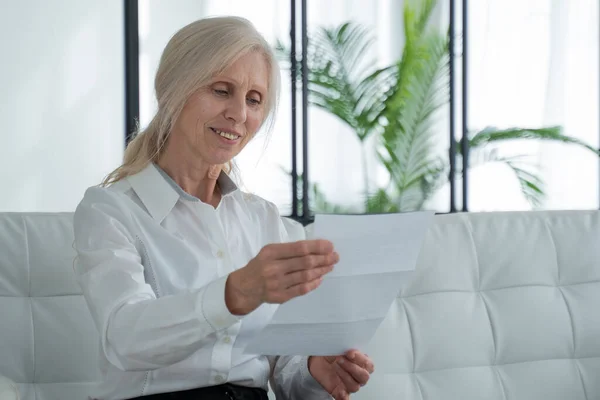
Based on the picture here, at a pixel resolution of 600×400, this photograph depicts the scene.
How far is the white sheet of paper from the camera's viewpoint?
0.95m

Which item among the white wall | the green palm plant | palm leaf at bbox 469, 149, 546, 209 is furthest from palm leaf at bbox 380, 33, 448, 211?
the white wall

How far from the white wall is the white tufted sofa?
0.63m

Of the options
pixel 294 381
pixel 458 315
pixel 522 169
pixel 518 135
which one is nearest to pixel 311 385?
pixel 294 381

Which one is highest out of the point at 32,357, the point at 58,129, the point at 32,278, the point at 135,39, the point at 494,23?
the point at 494,23

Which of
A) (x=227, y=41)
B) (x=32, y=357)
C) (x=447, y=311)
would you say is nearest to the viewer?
(x=227, y=41)

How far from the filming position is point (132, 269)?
111 centimetres

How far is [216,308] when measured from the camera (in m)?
0.93

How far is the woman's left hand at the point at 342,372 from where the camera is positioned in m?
1.19

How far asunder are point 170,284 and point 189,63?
40 centimetres

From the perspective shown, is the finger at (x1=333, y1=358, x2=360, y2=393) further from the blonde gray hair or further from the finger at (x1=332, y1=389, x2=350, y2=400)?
the blonde gray hair

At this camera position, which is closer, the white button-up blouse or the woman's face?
the white button-up blouse

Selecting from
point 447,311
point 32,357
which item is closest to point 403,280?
point 447,311

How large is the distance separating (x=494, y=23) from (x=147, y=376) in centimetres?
430

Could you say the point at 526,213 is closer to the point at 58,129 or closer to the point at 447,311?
the point at 447,311
